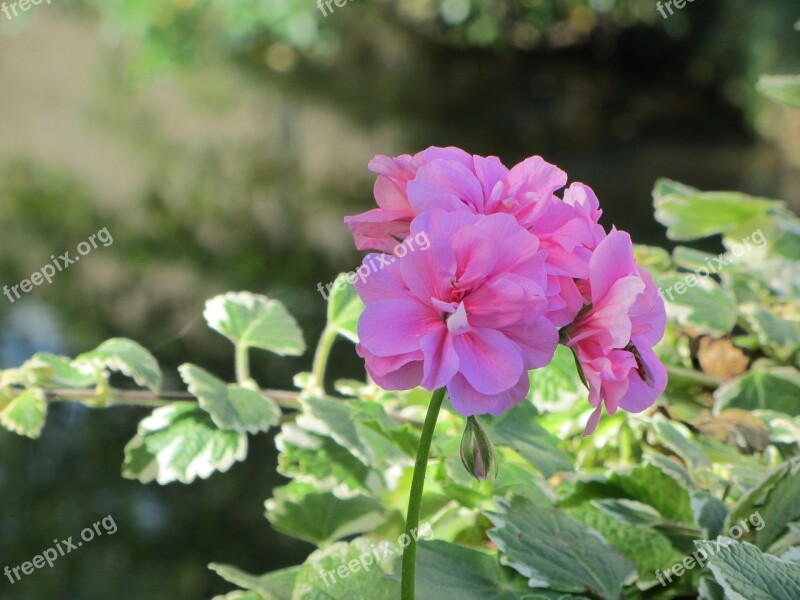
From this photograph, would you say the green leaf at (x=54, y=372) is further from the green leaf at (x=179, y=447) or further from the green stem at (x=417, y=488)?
the green stem at (x=417, y=488)

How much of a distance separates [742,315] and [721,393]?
0.23 feet

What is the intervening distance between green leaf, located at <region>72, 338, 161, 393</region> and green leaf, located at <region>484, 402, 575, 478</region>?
0.13 metres

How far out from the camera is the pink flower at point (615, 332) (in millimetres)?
194

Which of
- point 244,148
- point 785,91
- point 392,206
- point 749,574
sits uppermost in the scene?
point 244,148

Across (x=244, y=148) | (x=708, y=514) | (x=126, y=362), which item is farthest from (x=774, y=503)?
(x=244, y=148)

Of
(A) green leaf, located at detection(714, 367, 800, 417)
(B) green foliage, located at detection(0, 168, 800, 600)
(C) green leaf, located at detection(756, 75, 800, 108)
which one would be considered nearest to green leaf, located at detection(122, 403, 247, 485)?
(B) green foliage, located at detection(0, 168, 800, 600)

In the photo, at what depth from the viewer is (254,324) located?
38 centimetres

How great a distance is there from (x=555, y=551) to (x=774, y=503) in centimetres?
7

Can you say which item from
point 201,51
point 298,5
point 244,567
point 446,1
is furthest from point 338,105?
point 244,567

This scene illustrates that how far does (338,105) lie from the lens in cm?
235

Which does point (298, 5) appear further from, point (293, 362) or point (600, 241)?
point (600, 241)

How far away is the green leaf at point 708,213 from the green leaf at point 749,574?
324mm

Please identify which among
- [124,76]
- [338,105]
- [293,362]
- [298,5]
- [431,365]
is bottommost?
[431,365]

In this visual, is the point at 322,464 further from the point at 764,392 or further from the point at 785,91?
the point at 785,91
